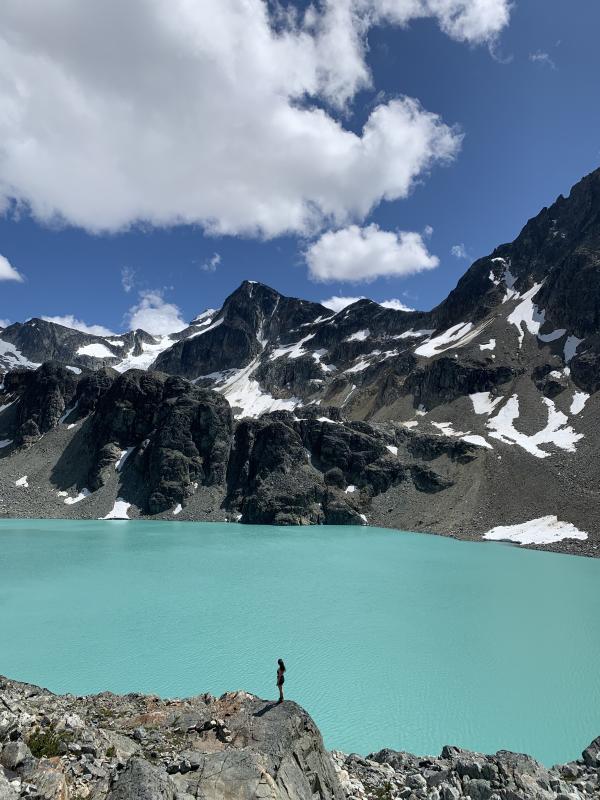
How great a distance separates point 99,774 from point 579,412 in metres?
96.1

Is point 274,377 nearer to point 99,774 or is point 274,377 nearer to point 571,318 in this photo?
point 571,318

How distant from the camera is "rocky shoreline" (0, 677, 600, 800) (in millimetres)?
7164

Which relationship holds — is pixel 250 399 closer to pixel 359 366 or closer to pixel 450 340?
pixel 359 366

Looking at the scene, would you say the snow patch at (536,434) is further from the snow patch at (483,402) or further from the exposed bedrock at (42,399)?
the exposed bedrock at (42,399)

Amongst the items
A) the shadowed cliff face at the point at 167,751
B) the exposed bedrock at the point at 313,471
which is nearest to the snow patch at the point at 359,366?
the exposed bedrock at the point at 313,471

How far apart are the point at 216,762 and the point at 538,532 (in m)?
59.2

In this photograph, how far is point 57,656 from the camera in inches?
813

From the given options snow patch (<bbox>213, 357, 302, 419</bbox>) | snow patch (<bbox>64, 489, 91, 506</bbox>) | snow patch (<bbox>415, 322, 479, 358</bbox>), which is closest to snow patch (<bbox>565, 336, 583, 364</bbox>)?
snow patch (<bbox>415, 322, 479, 358</bbox>)

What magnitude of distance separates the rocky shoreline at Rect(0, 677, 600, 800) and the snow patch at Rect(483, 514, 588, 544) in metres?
47.1

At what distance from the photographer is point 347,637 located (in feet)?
78.0

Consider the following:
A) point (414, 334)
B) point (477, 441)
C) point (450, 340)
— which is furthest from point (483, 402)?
point (414, 334)

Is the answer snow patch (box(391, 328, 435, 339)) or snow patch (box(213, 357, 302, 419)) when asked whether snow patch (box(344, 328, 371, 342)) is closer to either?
snow patch (box(391, 328, 435, 339))

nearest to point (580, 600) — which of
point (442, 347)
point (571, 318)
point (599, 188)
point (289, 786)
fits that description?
point (289, 786)

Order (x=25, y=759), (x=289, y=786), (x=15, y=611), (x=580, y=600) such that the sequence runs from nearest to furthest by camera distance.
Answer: (x=25, y=759) → (x=289, y=786) → (x=15, y=611) → (x=580, y=600)
